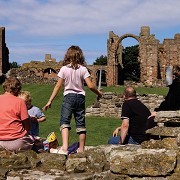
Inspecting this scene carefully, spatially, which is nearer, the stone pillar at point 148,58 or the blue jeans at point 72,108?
the blue jeans at point 72,108

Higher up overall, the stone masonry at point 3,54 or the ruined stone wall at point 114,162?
the stone masonry at point 3,54

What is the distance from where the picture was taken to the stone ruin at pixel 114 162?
492 cm

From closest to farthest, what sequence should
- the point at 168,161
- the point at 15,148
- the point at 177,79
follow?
the point at 168,161 → the point at 15,148 → the point at 177,79

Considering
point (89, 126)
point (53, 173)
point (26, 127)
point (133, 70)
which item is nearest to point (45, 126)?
point (89, 126)

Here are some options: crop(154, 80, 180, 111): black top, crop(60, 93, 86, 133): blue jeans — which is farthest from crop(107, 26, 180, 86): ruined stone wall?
crop(154, 80, 180, 111): black top

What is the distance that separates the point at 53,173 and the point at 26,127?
1261mm

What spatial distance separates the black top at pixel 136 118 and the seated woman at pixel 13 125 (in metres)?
2.08

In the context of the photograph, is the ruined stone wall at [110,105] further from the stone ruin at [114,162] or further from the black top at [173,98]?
the stone ruin at [114,162]

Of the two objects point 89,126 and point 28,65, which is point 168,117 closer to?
point 89,126

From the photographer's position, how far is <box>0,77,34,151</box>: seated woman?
6.04 m

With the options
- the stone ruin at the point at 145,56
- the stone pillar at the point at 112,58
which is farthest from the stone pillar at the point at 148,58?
the stone pillar at the point at 112,58

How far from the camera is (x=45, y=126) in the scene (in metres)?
15.4

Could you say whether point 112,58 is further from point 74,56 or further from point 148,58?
point 74,56

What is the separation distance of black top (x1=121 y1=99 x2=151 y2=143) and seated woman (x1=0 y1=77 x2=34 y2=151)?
6.83 ft
